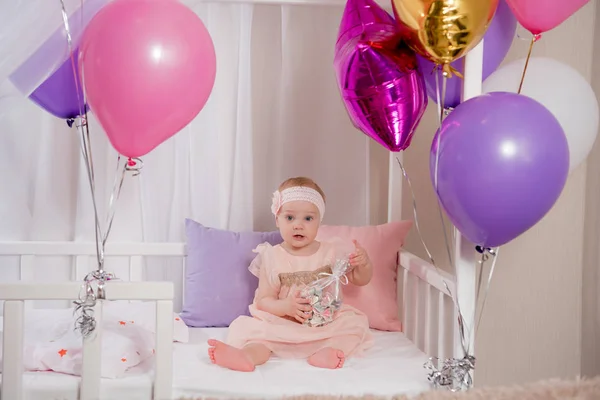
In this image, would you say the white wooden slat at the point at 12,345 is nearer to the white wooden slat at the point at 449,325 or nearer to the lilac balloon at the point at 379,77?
the lilac balloon at the point at 379,77

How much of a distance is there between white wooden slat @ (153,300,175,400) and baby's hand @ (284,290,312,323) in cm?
42

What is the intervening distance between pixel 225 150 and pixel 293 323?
0.67 m

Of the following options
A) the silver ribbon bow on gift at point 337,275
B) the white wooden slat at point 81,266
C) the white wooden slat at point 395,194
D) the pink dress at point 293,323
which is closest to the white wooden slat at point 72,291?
the pink dress at point 293,323

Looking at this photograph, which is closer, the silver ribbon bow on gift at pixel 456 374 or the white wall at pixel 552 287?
the silver ribbon bow on gift at pixel 456 374

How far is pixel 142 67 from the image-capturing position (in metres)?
1.31

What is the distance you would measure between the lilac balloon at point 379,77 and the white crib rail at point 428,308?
37 cm

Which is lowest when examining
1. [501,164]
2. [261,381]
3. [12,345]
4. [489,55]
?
[261,381]

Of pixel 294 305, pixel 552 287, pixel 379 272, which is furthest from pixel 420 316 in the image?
pixel 552 287

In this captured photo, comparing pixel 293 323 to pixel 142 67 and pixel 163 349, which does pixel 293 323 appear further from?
pixel 142 67

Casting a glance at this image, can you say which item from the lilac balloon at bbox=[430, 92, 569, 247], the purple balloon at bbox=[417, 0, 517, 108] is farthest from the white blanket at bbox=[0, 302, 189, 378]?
the purple balloon at bbox=[417, 0, 517, 108]

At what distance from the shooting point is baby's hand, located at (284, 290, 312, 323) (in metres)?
1.73

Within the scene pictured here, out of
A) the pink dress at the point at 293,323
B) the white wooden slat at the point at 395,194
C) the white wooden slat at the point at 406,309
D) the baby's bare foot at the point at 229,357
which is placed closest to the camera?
the baby's bare foot at the point at 229,357

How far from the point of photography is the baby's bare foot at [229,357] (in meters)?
1.57

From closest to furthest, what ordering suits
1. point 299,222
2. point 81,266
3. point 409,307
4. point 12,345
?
point 12,345 → point 299,222 → point 409,307 → point 81,266
